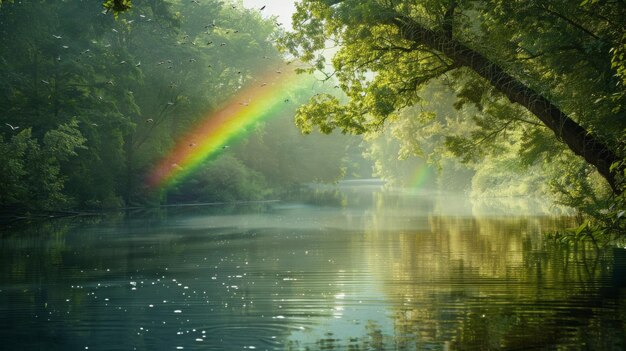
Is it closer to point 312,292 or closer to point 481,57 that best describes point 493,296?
point 312,292

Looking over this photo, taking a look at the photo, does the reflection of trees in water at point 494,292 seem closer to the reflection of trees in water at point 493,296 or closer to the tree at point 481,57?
the reflection of trees in water at point 493,296

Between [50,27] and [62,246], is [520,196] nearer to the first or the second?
[50,27]

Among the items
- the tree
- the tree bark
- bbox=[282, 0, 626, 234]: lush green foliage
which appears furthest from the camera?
bbox=[282, 0, 626, 234]: lush green foliage

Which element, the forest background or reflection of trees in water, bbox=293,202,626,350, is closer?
reflection of trees in water, bbox=293,202,626,350

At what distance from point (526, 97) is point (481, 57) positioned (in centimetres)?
178

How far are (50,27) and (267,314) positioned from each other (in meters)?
37.4

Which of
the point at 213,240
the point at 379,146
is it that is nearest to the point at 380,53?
the point at 213,240

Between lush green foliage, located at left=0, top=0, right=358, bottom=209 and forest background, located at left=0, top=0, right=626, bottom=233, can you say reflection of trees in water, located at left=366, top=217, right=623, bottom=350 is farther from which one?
lush green foliage, located at left=0, top=0, right=358, bottom=209

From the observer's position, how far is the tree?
20.2m

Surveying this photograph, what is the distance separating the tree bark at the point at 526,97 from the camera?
19625 millimetres

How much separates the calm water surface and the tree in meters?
3.54

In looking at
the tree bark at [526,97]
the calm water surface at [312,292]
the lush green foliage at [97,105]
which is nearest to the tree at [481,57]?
the tree bark at [526,97]

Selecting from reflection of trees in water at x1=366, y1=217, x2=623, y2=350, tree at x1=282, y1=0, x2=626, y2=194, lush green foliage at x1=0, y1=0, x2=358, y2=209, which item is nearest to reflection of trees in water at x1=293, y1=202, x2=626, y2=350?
reflection of trees in water at x1=366, y1=217, x2=623, y2=350

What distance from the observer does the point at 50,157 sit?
44.4 m
